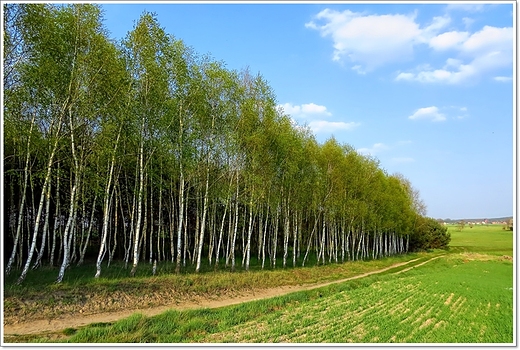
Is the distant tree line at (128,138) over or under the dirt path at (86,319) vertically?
over

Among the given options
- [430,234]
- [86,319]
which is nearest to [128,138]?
[86,319]

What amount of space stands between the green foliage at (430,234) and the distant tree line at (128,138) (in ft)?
126

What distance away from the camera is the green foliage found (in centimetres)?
6544

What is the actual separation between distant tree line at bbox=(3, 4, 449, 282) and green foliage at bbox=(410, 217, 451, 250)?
3837 cm

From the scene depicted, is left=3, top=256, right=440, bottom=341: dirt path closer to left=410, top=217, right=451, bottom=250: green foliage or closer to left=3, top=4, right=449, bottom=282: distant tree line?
left=3, top=4, right=449, bottom=282: distant tree line

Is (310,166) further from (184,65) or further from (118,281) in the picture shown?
(118,281)

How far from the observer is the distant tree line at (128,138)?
557 inches

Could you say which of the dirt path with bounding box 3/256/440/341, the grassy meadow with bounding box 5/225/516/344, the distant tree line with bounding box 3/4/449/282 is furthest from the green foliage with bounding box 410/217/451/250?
the dirt path with bounding box 3/256/440/341

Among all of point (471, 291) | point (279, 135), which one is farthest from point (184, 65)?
point (471, 291)

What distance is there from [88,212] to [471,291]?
2482cm

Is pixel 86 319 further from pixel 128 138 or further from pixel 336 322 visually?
pixel 128 138

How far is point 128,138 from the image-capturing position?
18547 millimetres

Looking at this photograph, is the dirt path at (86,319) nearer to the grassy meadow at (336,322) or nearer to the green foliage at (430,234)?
the grassy meadow at (336,322)

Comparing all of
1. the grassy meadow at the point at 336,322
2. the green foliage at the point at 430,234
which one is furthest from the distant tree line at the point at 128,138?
the green foliage at the point at 430,234
